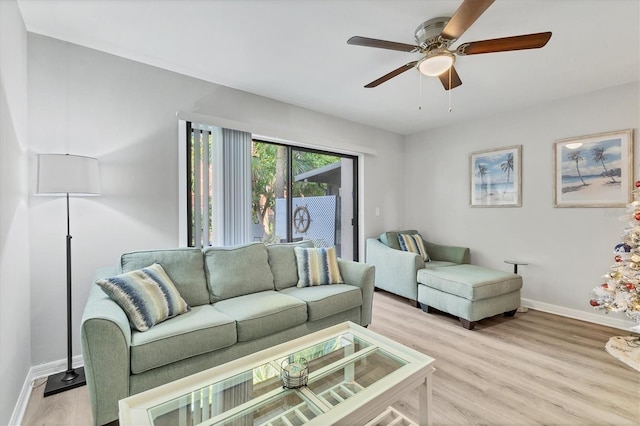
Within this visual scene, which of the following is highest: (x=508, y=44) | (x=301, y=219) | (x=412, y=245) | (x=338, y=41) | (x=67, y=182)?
(x=338, y=41)

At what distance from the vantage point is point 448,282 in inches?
120

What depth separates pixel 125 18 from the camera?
192cm

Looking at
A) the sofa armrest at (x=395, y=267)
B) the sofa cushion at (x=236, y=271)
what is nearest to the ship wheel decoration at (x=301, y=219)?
the sofa armrest at (x=395, y=267)

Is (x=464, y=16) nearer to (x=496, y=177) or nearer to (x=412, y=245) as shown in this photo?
(x=496, y=177)

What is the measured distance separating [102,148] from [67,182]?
60 cm

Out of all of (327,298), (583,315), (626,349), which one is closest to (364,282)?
(327,298)

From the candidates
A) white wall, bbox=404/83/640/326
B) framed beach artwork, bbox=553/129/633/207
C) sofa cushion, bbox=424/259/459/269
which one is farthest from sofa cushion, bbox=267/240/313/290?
framed beach artwork, bbox=553/129/633/207

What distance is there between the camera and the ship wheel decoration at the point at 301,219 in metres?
3.79

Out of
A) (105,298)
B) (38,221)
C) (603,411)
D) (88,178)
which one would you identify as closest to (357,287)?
(603,411)

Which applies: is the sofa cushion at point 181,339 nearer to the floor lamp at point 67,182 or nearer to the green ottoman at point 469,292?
the floor lamp at point 67,182

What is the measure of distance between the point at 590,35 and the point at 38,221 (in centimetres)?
426

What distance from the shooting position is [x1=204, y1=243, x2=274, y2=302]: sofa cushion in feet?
7.75

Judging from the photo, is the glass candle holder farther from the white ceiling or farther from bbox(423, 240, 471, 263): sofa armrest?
bbox(423, 240, 471, 263): sofa armrest

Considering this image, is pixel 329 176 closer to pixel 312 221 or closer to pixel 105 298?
pixel 312 221
